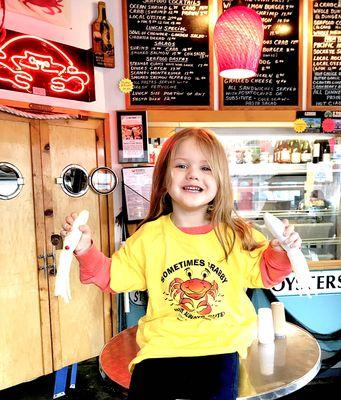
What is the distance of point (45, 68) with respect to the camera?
9.61 ft

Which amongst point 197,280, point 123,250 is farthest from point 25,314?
point 197,280

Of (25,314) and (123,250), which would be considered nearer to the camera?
(123,250)

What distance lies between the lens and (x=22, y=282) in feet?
9.84

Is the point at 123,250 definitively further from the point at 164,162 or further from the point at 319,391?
the point at 319,391

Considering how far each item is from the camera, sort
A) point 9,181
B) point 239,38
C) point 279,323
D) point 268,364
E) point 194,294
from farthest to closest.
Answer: point 9,181 → point 239,38 → point 279,323 → point 268,364 → point 194,294

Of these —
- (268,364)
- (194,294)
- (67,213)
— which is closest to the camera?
(194,294)

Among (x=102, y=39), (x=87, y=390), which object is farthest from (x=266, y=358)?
(x=102, y=39)

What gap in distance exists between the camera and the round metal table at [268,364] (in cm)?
135

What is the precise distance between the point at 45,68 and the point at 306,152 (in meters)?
2.46

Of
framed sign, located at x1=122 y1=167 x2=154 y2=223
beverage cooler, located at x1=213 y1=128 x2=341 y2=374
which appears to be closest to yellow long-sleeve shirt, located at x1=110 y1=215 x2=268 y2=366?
framed sign, located at x1=122 y1=167 x2=154 y2=223

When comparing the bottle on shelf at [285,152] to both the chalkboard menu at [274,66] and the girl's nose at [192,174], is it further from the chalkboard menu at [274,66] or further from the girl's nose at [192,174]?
the girl's nose at [192,174]

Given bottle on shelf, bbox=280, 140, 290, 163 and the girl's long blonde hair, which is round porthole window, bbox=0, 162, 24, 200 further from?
bottle on shelf, bbox=280, 140, 290, 163

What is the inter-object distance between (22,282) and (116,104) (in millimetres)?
1677

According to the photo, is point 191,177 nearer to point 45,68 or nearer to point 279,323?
point 279,323
